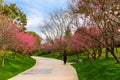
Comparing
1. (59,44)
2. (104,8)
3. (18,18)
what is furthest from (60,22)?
(104,8)

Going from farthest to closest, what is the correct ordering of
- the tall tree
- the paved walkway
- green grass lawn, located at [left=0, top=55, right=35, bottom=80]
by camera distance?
green grass lawn, located at [left=0, top=55, right=35, bottom=80] < the paved walkway < the tall tree

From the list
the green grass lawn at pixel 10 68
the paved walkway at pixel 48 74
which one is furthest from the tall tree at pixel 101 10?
the green grass lawn at pixel 10 68

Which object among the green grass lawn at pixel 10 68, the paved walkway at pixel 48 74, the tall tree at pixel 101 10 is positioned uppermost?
the tall tree at pixel 101 10

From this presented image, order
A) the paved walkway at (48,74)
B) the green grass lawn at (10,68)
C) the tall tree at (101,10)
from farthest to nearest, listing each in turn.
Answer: the green grass lawn at (10,68), the paved walkway at (48,74), the tall tree at (101,10)

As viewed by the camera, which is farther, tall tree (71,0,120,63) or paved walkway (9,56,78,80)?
paved walkway (9,56,78,80)

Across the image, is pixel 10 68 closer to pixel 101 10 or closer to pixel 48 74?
pixel 48 74

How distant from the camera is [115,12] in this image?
16188 millimetres

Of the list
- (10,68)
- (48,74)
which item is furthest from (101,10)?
(10,68)

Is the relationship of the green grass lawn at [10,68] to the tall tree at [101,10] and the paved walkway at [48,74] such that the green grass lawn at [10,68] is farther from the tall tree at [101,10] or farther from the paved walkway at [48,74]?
the tall tree at [101,10]

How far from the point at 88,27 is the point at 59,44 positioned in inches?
3296

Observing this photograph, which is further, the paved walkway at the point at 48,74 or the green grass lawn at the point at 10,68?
the green grass lawn at the point at 10,68

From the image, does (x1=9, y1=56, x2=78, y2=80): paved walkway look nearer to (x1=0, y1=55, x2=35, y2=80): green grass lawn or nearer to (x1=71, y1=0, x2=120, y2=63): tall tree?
(x1=0, y1=55, x2=35, y2=80): green grass lawn

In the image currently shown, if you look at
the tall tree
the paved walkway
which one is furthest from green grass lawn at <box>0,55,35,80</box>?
A: the tall tree

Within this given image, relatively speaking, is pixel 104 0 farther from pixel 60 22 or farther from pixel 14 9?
pixel 60 22
